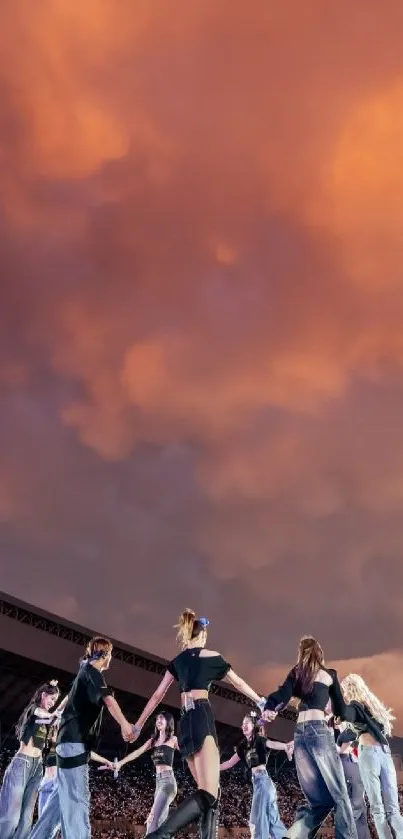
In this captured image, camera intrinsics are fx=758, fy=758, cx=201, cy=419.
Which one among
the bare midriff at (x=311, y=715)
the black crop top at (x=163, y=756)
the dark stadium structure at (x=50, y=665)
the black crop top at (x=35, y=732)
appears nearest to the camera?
the bare midriff at (x=311, y=715)

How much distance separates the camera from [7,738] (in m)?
40.6

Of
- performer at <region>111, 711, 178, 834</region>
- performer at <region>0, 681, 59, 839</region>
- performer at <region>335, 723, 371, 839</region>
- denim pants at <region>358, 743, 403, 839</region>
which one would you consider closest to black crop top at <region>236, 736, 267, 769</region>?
performer at <region>111, 711, 178, 834</region>

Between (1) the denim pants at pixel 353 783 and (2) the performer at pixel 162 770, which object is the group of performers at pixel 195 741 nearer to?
(1) the denim pants at pixel 353 783

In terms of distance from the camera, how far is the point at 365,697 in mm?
10008

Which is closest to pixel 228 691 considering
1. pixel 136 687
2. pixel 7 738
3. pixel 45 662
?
pixel 136 687

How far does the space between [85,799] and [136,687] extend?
3704 cm

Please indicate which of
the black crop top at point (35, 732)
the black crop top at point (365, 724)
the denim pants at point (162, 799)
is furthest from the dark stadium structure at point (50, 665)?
the black crop top at point (365, 724)

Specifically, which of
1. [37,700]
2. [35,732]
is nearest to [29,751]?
[35,732]

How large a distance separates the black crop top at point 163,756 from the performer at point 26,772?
9.17 ft

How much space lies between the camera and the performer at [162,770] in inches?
427

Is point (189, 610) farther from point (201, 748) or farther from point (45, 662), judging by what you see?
point (45, 662)

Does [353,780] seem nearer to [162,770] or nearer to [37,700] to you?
[162,770]

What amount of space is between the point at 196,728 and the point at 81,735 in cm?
132

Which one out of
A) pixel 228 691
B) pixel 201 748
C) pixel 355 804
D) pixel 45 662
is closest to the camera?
pixel 201 748
